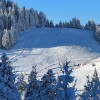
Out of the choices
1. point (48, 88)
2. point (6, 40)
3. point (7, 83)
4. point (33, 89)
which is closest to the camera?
point (7, 83)

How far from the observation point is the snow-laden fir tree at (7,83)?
832 inches

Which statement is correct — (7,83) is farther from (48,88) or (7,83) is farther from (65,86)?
(48,88)

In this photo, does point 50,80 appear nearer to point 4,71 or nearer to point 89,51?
point 4,71

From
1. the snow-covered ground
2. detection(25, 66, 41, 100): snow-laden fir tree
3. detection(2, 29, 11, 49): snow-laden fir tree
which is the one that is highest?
detection(2, 29, 11, 49): snow-laden fir tree

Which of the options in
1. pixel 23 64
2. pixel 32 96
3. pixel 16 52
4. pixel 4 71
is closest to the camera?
pixel 4 71

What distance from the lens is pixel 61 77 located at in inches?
825

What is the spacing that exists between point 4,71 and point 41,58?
453ft

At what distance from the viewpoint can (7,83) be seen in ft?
73.0

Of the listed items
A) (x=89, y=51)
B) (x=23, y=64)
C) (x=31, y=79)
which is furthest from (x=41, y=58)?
(x=31, y=79)

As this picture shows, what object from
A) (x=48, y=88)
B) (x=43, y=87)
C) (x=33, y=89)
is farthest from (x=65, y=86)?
(x=33, y=89)

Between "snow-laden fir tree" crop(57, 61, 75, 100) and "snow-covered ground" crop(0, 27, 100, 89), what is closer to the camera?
"snow-laden fir tree" crop(57, 61, 75, 100)

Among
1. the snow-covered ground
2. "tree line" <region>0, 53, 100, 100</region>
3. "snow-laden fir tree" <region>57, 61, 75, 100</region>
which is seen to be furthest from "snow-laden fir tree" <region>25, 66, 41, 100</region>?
the snow-covered ground

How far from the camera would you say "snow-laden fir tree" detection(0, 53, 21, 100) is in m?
21.1

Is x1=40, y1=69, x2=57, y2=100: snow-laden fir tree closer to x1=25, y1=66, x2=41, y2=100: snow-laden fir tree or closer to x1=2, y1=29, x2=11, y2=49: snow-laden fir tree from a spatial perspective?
x1=25, y1=66, x2=41, y2=100: snow-laden fir tree
